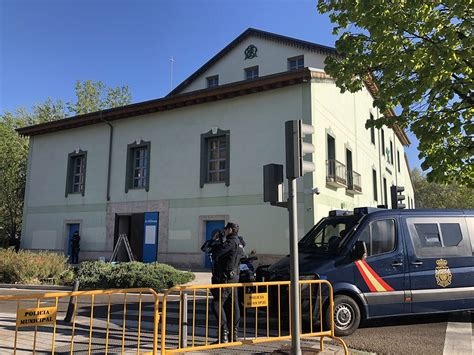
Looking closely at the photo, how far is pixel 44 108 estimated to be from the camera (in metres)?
38.9

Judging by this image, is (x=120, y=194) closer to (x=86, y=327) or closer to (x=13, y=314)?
(x=13, y=314)

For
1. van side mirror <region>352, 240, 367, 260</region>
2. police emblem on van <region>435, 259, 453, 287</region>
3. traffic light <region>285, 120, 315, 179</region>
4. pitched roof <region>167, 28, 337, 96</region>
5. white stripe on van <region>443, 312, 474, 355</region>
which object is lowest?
white stripe on van <region>443, 312, 474, 355</region>

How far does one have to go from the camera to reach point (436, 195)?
53750mm

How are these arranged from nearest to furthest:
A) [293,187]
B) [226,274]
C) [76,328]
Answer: [293,187]
[226,274]
[76,328]

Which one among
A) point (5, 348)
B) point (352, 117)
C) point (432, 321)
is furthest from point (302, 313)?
point (352, 117)

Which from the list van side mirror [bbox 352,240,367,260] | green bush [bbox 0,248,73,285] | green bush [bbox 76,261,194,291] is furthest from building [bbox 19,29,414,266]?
van side mirror [bbox 352,240,367,260]

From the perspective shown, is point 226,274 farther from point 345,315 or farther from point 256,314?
point 345,315

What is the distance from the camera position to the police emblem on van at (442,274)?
24.3 feet

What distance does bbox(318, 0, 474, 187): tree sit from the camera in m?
7.59

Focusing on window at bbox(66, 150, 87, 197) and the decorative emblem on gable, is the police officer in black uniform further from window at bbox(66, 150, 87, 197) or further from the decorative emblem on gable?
the decorative emblem on gable

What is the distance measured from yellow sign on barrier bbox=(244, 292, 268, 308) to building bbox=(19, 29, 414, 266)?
10681 mm

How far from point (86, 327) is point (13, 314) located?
244cm

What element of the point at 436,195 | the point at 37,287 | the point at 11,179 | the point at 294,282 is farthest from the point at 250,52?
the point at 436,195

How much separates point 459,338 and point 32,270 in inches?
506
